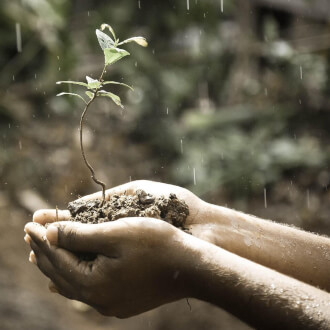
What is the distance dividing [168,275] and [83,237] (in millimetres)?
311

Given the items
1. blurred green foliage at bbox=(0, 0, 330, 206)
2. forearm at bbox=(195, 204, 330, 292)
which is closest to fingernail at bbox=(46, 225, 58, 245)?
forearm at bbox=(195, 204, 330, 292)

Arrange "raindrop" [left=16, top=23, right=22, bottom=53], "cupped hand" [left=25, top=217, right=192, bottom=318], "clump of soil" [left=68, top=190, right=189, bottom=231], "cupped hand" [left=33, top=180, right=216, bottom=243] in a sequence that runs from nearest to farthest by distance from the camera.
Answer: "cupped hand" [left=25, top=217, right=192, bottom=318]
"clump of soil" [left=68, top=190, right=189, bottom=231]
"cupped hand" [left=33, top=180, right=216, bottom=243]
"raindrop" [left=16, top=23, right=22, bottom=53]

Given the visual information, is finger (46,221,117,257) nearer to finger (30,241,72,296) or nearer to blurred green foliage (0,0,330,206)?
finger (30,241,72,296)

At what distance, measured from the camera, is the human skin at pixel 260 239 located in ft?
5.99

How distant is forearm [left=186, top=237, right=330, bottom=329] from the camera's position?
1.35 m

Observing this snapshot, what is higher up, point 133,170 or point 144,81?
point 144,81

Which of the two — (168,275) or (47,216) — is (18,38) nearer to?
(47,216)

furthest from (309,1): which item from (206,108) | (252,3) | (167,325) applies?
(167,325)

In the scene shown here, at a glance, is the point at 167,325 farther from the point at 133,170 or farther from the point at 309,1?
the point at 309,1

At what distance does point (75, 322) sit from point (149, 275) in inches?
114

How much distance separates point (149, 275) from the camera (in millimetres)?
1511

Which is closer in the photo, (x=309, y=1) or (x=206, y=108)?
(x=309, y=1)

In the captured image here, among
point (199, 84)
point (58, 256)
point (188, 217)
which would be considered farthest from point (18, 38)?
point (58, 256)

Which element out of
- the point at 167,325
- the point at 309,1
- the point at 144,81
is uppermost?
the point at 309,1
